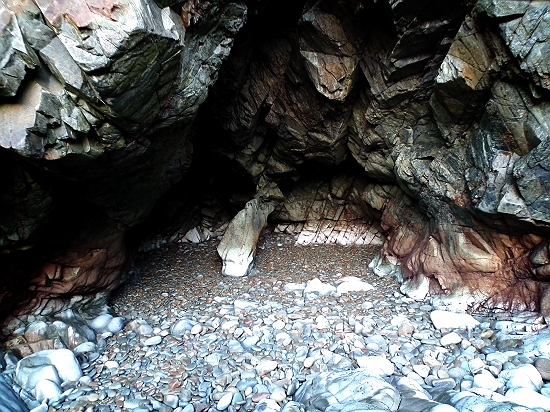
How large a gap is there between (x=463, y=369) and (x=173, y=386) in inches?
157

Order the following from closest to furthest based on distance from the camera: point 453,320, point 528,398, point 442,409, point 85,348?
point 442,409, point 528,398, point 85,348, point 453,320

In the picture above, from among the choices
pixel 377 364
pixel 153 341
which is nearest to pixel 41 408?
pixel 153 341

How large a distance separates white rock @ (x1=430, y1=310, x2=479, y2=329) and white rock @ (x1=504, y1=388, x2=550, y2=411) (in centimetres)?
197

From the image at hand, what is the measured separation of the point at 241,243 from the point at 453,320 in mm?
6087

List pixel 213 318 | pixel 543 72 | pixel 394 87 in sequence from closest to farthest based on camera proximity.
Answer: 1. pixel 543 72
2. pixel 213 318
3. pixel 394 87

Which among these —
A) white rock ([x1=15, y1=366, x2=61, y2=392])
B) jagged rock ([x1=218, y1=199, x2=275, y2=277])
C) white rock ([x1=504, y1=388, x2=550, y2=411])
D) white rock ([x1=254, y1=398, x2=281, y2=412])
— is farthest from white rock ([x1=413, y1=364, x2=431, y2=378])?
jagged rock ([x1=218, y1=199, x2=275, y2=277])

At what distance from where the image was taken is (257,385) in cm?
467

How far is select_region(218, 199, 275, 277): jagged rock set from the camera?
9.87m

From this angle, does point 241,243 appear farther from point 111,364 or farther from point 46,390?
point 46,390

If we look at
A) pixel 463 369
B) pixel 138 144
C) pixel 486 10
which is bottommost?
pixel 463 369

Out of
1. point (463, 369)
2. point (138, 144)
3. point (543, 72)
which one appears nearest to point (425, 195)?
point (543, 72)

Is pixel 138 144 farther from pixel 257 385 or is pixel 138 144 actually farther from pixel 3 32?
pixel 257 385

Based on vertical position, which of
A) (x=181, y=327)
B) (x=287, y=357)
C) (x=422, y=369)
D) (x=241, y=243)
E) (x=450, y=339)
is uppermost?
(x=450, y=339)

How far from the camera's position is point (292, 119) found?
407 inches
